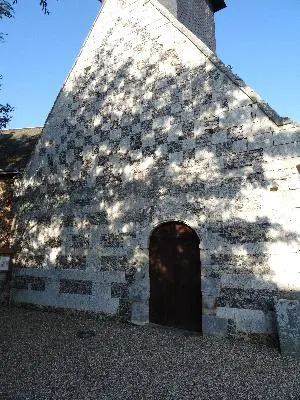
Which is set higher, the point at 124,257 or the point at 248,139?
the point at 248,139

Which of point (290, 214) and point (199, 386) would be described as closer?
point (199, 386)

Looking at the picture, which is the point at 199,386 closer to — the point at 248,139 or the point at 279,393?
the point at 279,393

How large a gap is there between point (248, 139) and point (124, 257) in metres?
3.44

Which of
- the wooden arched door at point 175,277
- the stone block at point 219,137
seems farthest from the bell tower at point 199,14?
the wooden arched door at point 175,277

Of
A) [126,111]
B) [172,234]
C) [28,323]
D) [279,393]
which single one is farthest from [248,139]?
[28,323]

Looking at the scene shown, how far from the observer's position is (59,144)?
7.97m

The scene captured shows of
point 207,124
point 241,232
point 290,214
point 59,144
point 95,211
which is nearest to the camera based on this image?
point 290,214

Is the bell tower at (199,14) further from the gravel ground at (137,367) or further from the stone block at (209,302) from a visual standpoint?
the gravel ground at (137,367)

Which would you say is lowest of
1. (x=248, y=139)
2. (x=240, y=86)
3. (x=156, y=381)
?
(x=156, y=381)

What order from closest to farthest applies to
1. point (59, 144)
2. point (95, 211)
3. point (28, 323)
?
point (28, 323) → point (95, 211) → point (59, 144)

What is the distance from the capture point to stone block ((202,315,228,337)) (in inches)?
204

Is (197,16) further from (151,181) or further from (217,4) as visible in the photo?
(151,181)

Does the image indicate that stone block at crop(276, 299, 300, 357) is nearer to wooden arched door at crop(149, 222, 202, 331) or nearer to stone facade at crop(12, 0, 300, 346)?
stone facade at crop(12, 0, 300, 346)

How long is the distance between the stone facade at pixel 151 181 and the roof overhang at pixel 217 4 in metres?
7.02
